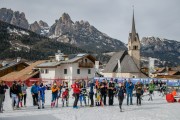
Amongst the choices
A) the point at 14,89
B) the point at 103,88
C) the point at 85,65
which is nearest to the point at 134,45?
the point at 85,65

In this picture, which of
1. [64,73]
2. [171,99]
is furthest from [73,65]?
[171,99]

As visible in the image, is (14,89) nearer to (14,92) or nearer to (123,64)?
(14,92)

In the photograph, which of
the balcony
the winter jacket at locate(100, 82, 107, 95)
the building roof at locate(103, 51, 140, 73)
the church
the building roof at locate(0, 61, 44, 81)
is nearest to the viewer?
the winter jacket at locate(100, 82, 107, 95)

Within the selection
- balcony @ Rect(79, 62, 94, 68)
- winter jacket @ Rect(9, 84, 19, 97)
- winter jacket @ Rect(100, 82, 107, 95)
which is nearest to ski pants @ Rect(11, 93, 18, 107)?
winter jacket @ Rect(9, 84, 19, 97)

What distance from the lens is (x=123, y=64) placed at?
89625 mm

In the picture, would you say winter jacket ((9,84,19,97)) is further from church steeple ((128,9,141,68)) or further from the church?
church steeple ((128,9,141,68))

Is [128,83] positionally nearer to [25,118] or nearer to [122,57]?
[25,118]

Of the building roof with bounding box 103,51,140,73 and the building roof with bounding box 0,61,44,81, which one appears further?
the building roof with bounding box 103,51,140,73

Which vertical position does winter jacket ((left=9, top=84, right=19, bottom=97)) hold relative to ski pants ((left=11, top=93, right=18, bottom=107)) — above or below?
above

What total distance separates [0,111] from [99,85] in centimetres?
758

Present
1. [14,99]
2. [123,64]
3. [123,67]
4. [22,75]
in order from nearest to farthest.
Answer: [14,99], [22,75], [123,67], [123,64]

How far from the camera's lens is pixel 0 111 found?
61.8ft

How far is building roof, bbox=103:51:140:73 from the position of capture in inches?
3460

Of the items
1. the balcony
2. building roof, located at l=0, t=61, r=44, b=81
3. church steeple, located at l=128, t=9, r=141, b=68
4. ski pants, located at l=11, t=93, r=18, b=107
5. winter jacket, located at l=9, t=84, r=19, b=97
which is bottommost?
ski pants, located at l=11, t=93, r=18, b=107
